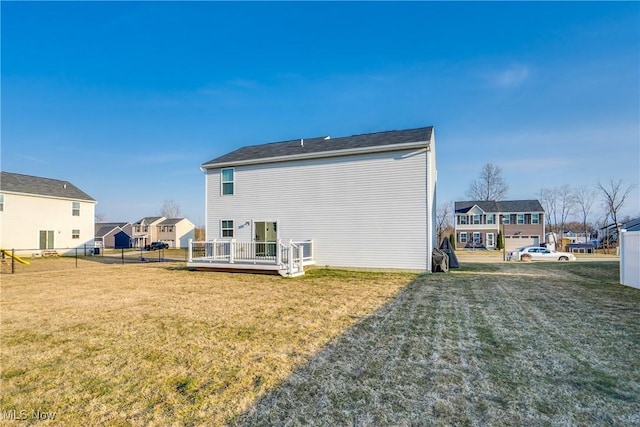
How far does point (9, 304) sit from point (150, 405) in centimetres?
706

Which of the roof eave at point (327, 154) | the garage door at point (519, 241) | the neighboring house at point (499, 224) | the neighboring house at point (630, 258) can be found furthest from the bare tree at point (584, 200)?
the roof eave at point (327, 154)

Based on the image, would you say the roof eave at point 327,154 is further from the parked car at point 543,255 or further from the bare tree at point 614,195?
the bare tree at point 614,195

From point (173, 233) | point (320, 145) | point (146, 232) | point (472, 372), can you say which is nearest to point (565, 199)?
point (320, 145)

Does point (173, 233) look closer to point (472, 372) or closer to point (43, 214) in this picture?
point (43, 214)

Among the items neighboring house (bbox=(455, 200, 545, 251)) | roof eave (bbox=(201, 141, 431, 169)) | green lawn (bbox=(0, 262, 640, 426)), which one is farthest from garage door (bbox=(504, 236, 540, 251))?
green lawn (bbox=(0, 262, 640, 426))

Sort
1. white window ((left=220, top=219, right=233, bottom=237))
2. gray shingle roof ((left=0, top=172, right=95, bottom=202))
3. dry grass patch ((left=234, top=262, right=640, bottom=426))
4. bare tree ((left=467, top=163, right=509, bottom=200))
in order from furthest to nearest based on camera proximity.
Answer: bare tree ((left=467, top=163, right=509, bottom=200)) → gray shingle roof ((left=0, top=172, right=95, bottom=202)) → white window ((left=220, top=219, right=233, bottom=237)) → dry grass patch ((left=234, top=262, right=640, bottom=426))

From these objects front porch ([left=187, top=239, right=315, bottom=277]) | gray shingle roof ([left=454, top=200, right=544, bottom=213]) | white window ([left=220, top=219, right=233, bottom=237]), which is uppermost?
gray shingle roof ([left=454, top=200, right=544, bottom=213])

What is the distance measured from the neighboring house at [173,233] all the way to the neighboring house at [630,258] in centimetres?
5167

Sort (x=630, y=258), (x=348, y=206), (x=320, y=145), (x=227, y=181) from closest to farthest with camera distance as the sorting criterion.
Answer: (x=630, y=258)
(x=348, y=206)
(x=320, y=145)
(x=227, y=181)

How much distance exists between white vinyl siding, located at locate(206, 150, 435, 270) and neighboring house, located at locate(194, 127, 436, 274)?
40mm

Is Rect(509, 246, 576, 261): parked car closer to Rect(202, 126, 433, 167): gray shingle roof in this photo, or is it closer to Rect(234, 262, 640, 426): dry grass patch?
Rect(202, 126, 433, 167): gray shingle roof

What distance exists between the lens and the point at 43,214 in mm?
24375

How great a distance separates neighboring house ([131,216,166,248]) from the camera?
5188 centimetres

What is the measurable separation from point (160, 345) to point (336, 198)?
32.7 ft
